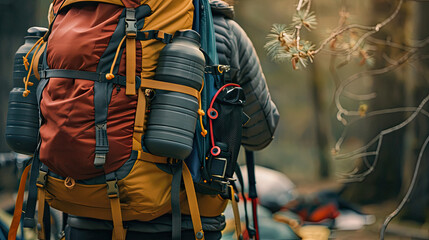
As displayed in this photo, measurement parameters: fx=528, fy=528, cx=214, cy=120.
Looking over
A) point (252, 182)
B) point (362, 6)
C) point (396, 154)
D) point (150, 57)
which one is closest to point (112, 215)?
point (150, 57)

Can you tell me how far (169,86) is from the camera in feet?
6.39

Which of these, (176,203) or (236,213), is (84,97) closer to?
(176,203)

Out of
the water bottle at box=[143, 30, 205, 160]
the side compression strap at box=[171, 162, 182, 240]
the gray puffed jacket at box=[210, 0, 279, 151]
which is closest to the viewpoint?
the water bottle at box=[143, 30, 205, 160]

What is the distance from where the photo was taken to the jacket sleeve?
2438 mm

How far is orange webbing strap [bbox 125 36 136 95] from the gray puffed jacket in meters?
0.47

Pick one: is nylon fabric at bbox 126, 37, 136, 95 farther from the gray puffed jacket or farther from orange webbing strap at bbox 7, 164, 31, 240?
orange webbing strap at bbox 7, 164, 31, 240

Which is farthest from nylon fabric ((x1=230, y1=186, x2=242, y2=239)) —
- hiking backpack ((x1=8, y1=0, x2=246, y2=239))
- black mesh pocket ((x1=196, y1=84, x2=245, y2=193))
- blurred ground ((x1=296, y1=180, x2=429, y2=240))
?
blurred ground ((x1=296, y1=180, x2=429, y2=240))

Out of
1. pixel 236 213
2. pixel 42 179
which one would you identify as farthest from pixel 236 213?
pixel 42 179

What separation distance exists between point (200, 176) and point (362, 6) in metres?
8.59

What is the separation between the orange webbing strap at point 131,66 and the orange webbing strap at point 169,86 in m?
0.04

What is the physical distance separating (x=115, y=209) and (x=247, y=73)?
95cm

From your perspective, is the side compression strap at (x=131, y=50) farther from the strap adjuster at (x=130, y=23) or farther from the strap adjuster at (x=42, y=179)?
the strap adjuster at (x=42, y=179)

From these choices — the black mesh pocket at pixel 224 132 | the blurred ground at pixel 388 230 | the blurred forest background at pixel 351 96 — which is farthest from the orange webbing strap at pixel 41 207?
the blurred ground at pixel 388 230

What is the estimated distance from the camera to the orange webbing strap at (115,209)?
1.94 m
